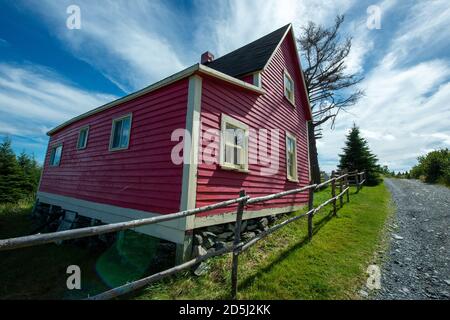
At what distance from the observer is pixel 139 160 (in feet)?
22.2

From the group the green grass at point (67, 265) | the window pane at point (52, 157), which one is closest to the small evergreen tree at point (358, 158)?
the green grass at point (67, 265)

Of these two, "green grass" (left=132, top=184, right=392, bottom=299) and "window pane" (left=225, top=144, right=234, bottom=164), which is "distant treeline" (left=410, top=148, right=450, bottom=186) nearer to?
"green grass" (left=132, top=184, right=392, bottom=299)

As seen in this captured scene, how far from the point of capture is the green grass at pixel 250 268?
3.94 metres

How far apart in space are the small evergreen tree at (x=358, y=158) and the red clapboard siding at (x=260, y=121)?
12.6 metres

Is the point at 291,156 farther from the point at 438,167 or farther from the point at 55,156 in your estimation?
the point at 438,167

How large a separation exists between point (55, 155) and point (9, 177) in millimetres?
10341

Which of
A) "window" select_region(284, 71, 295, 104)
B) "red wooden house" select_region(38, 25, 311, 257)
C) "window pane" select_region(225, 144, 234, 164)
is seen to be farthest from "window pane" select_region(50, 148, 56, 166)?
"window" select_region(284, 71, 295, 104)

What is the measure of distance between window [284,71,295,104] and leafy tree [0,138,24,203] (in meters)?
23.0

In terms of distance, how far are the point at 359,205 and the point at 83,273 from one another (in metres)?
11.2

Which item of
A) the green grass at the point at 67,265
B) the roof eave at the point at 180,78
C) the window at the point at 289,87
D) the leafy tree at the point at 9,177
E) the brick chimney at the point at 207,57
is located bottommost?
the green grass at the point at 67,265

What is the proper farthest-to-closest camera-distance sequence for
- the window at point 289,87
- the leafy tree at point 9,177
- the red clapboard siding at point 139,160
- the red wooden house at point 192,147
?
the leafy tree at point 9,177 → the window at point 289,87 → the red clapboard siding at point 139,160 → the red wooden house at point 192,147

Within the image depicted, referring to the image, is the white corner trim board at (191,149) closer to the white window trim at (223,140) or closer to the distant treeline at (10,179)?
the white window trim at (223,140)

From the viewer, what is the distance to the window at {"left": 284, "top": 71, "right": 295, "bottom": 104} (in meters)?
10.6
